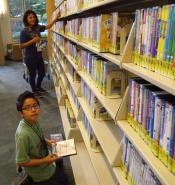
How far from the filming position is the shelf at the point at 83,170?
2.25m

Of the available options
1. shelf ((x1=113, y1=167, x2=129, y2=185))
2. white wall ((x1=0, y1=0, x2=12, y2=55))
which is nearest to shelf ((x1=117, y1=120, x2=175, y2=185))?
shelf ((x1=113, y1=167, x2=129, y2=185))

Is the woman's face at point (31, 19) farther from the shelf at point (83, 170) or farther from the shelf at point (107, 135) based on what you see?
the shelf at point (107, 135)

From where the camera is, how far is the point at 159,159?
1.00m

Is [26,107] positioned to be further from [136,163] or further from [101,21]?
A: [136,163]

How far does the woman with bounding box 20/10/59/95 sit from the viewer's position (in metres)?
4.45

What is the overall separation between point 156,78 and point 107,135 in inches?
38.7

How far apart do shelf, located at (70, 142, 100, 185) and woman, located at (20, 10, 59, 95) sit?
8.24ft

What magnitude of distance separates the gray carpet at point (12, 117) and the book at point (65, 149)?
48cm

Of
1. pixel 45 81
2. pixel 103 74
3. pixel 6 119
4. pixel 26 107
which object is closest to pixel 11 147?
pixel 6 119

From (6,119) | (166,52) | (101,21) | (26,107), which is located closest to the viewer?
(166,52)

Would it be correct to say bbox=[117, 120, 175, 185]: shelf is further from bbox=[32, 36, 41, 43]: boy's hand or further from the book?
bbox=[32, 36, 41, 43]: boy's hand

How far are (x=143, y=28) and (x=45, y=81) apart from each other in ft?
16.8

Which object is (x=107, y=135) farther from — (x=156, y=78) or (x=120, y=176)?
(x=156, y=78)

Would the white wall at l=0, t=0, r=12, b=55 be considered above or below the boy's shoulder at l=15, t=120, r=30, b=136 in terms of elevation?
above
